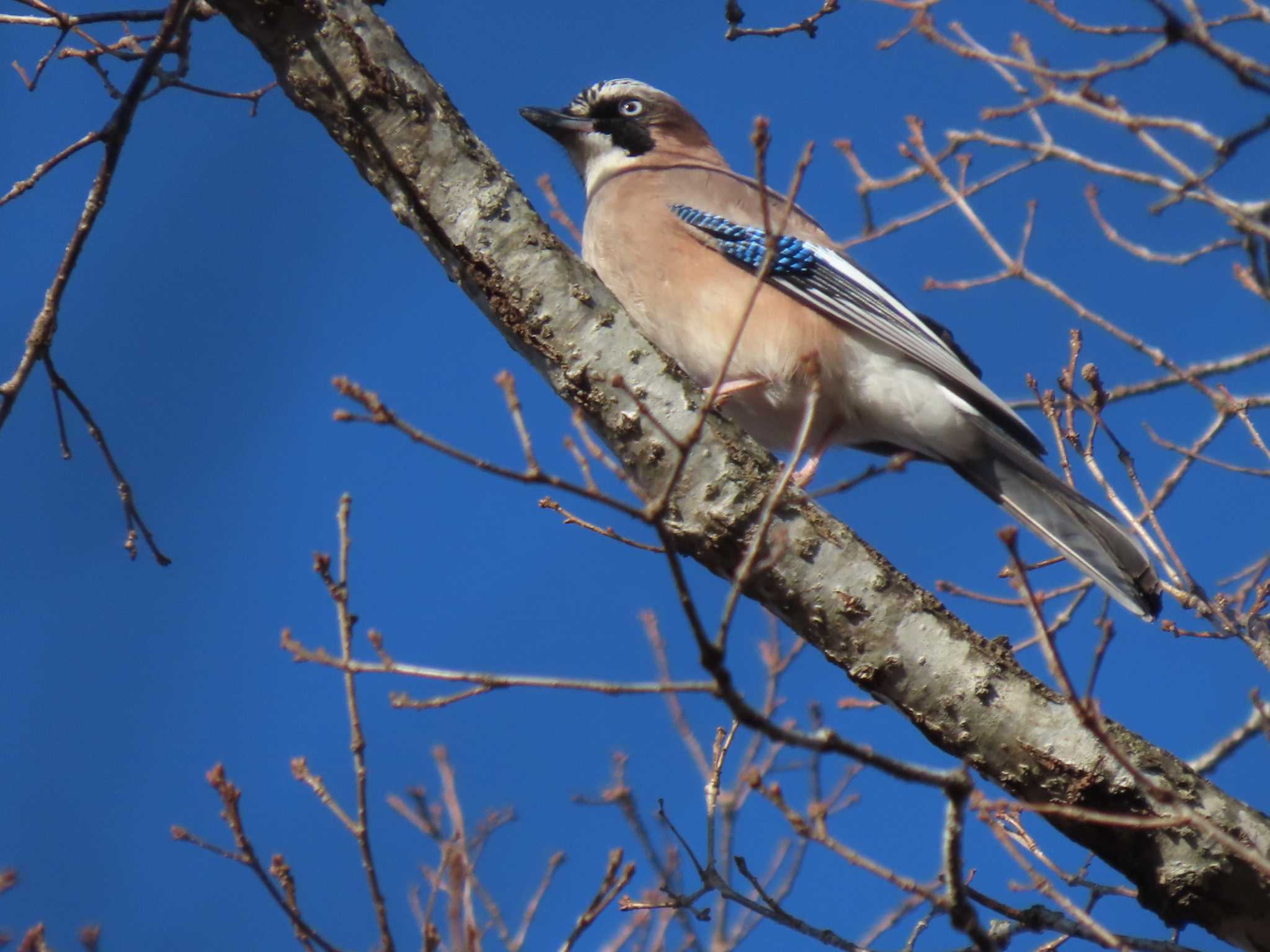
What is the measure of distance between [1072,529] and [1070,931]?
1526mm

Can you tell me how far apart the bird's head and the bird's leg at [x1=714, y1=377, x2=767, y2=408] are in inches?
58.5

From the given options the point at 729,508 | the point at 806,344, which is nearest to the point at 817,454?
the point at 806,344

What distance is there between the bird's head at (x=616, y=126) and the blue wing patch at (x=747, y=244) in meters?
0.86

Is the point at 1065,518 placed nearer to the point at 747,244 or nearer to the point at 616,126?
the point at 747,244

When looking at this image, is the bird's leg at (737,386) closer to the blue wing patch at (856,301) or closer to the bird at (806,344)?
the bird at (806,344)

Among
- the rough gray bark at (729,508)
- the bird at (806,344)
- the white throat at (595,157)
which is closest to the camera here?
the rough gray bark at (729,508)

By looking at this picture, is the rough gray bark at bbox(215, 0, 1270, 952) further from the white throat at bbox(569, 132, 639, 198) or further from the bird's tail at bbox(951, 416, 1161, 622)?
the white throat at bbox(569, 132, 639, 198)

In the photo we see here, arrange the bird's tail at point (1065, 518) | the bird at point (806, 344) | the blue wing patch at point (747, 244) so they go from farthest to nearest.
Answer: the blue wing patch at point (747, 244), the bird at point (806, 344), the bird's tail at point (1065, 518)

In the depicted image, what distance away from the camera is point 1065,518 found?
12.5 ft

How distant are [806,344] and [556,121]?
6.10 feet

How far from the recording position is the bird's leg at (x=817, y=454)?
423cm

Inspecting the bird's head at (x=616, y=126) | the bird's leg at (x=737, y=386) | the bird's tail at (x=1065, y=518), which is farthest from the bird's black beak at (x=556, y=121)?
the bird's tail at (x=1065, y=518)

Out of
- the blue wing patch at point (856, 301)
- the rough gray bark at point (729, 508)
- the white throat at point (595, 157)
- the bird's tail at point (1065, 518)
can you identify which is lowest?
the rough gray bark at point (729, 508)

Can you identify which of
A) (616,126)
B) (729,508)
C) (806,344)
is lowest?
(729,508)
